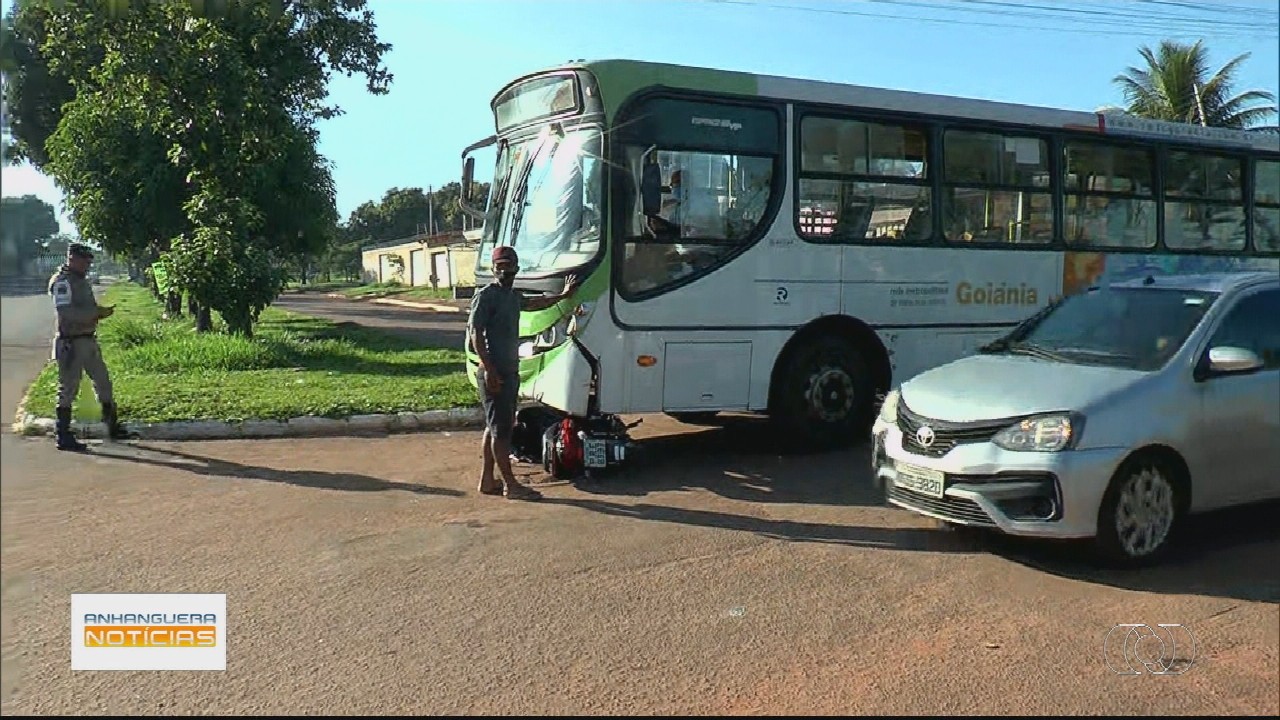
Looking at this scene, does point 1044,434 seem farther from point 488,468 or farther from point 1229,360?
point 488,468

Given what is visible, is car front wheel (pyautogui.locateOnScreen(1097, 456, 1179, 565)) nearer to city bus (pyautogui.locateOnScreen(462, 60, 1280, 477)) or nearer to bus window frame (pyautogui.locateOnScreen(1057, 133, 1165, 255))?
city bus (pyautogui.locateOnScreen(462, 60, 1280, 477))

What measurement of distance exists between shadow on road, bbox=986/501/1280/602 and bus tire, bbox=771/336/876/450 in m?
2.51

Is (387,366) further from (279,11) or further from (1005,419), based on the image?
(1005,419)

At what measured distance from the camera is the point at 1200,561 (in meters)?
5.55

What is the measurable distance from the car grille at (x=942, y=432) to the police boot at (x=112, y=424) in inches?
280

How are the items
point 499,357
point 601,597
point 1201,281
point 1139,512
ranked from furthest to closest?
point 499,357 → point 1201,281 → point 1139,512 → point 601,597

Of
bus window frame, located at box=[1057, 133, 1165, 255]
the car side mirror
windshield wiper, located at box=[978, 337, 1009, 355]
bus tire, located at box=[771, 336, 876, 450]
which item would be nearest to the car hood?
windshield wiper, located at box=[978, 337, 1009, 355]

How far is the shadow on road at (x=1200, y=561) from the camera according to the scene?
16.8 feet

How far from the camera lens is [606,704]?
3.82 metres

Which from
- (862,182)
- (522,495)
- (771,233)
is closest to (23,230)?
(522,495)

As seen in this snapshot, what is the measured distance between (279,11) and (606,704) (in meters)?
12.8

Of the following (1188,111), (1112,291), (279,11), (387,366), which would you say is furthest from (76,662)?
(1188,111)

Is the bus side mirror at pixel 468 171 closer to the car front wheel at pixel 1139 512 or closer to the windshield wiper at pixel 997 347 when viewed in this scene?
the windshield wiper at pixel 997 347

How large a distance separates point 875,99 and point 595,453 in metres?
3.99
